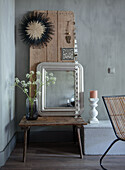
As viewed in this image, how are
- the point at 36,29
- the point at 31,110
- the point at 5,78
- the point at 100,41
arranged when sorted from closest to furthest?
1. the point at 5,78
2. the point at 31,110
3. the point at 36,29
4. the point at 100,41

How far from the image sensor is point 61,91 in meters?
3.24

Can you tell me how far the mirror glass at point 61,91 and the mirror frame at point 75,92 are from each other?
0.05 metres

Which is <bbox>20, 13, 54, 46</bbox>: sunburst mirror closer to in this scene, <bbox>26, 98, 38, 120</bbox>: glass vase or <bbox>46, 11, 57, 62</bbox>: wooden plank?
<bbox>46, 11, 57, 62</bbox>: wooden plank

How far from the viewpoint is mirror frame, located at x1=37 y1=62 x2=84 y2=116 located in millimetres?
3195

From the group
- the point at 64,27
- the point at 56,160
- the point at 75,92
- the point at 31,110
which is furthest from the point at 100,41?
the point at 56,160

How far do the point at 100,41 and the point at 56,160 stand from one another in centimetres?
208

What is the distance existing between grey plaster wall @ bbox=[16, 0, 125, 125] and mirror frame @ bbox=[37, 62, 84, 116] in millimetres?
153

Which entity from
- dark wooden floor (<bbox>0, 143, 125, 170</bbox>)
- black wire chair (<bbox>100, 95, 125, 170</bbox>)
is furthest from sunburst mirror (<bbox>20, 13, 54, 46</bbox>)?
dark wooden floor (<bbox>0, 143, 125, 170</bbox>)

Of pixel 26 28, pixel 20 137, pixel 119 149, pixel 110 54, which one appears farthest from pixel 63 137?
pixel 26 28

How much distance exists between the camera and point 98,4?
3422 millimetres

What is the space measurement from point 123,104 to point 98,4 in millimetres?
1852

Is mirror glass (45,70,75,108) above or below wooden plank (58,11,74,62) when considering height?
below

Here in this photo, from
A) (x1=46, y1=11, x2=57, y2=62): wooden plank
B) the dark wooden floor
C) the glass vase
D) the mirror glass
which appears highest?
(x1=46, y1=11, x2=57, y2=62): wooden plank

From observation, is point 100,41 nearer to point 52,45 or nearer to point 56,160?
point 52,45
